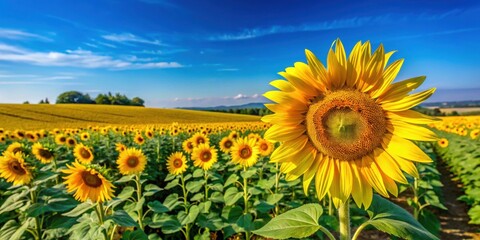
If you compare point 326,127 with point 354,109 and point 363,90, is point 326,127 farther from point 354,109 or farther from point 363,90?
point 363,90

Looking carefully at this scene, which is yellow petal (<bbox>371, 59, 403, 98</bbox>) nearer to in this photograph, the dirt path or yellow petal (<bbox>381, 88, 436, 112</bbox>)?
yellow petal (<bbox>381, 88, 436, 112</bbox>)

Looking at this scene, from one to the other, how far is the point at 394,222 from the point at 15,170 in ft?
14.1

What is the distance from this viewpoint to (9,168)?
12.9 feet

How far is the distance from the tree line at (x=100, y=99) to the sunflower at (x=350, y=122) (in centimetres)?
8309

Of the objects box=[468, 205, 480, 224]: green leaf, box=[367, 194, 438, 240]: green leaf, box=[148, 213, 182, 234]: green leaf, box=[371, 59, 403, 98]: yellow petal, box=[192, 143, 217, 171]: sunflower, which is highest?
box=[371, 59, 403, 98]: yellow petal

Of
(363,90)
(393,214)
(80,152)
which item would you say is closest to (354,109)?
(363,90)

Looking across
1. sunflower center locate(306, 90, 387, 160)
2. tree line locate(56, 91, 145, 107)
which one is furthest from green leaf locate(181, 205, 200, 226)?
tree line locate(56, 91, 145, 107)

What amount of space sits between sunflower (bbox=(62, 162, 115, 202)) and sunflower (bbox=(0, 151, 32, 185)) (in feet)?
3.41

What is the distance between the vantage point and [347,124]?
1.74 meters

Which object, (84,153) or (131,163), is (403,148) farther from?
(84,153)

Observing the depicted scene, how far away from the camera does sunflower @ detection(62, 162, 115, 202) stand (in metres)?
3.21

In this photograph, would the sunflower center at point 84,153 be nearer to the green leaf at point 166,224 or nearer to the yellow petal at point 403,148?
the green leaf at point 166,224

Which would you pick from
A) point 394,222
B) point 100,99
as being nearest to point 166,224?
point 394,222

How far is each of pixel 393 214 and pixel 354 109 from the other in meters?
0.70
